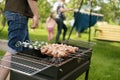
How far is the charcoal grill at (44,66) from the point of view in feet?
9.48

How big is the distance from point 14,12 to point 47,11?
9.79 meters

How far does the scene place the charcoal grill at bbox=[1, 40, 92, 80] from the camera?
289cm

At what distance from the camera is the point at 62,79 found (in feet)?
10.1

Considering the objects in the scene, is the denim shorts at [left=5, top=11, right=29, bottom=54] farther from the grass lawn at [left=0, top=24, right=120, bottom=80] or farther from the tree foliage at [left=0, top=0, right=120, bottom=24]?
the tree foliage at [left=0, top=0, right=120, bottom=24]

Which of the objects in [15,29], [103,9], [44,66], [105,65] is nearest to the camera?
[44,66]

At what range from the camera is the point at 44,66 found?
2895 mm

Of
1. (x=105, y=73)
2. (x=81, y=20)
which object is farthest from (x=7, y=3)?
(x=81, y=20)

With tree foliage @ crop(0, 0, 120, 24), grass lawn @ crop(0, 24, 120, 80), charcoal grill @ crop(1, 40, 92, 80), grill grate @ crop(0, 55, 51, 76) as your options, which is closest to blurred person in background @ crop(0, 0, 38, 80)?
charcoal grill @ crop(1, 40, 92, 80)

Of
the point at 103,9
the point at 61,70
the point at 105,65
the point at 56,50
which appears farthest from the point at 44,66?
the point at 103,9

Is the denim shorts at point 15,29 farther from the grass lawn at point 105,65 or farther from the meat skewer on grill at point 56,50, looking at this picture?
the grass lawn at point 105,65

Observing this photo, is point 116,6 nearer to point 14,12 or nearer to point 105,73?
point 105,73

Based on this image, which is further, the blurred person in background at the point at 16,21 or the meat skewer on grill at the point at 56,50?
the blurred person in background at the point at 16,21

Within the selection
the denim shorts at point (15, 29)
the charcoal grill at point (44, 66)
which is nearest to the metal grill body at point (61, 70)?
the charcoal grill at point (44, 66)

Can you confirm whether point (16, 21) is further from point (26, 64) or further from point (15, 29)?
point (26, 64)
